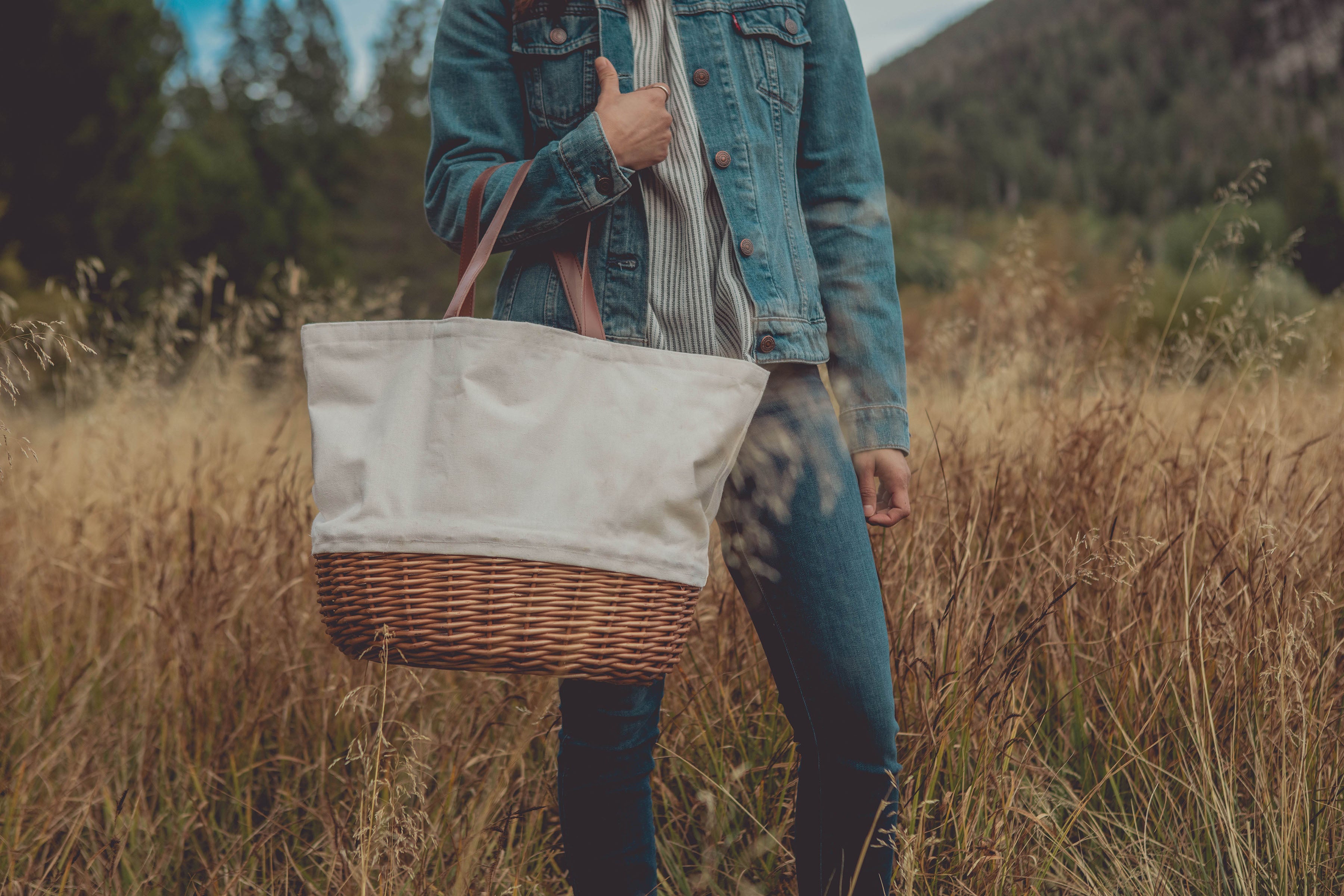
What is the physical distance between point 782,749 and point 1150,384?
151cm

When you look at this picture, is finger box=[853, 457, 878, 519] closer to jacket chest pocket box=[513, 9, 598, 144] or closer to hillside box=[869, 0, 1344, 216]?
jacket chest pocket box=[513, 9, 598, 144]

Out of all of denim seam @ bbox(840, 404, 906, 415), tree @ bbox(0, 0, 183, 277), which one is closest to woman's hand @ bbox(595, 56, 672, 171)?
denim seam @ bbox(840, 404, 906, 415)

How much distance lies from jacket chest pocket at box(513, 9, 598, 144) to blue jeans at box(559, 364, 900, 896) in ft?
1.51

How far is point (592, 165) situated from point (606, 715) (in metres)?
0.69

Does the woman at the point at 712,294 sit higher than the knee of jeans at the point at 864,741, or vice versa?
the woman at the point at 712,294

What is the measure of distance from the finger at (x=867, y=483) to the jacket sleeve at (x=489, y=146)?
1.65ft

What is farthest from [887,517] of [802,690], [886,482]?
[802,690]

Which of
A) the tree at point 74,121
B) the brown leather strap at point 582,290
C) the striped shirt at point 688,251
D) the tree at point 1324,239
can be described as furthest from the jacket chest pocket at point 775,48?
the tree at point 74,121

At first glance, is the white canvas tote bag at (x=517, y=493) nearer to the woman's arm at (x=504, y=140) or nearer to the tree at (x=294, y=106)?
the woman's arm at (x=504, y=140)

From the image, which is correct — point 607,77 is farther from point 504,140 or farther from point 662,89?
point 504,140

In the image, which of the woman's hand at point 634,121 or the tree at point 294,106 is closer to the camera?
the woman's hand at point 634,121

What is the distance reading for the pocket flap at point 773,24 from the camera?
1.25 meters

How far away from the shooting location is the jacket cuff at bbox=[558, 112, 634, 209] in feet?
3.58

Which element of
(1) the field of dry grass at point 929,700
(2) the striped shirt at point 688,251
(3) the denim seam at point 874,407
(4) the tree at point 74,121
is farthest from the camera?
(4) the tree at point 74,121
